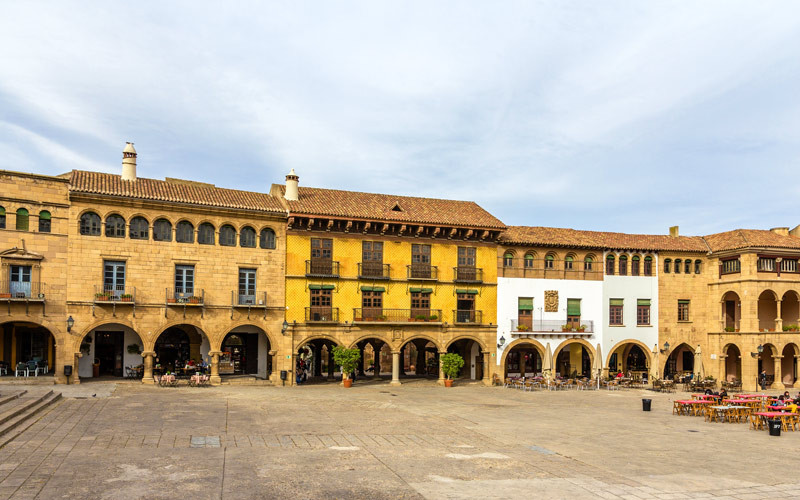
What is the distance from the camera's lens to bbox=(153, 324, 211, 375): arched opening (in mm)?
38875

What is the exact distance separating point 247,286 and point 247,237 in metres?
2.91

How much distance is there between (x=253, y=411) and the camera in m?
26.0

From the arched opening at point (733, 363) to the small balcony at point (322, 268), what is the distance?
30.2m

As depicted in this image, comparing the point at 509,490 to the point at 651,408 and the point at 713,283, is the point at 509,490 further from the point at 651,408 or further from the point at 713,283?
the point at 713,283

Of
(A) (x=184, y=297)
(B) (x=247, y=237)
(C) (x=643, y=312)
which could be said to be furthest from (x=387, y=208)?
(C) (x=643, y=312)

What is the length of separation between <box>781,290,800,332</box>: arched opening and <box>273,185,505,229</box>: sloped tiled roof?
2333cm

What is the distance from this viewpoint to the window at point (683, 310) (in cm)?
4700

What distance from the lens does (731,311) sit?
47.8 metres

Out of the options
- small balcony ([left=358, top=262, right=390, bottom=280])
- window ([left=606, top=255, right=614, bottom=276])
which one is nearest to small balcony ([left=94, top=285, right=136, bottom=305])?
small balcony ([left=358, top=262, right=390, bottom=280])

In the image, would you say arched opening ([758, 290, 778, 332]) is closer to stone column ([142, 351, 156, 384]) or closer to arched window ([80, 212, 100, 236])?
stone column ([142, 351, 156, 384])

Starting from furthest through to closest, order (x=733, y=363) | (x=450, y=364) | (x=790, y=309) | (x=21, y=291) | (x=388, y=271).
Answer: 1. (x=733, y=363)
2. (x=790, y=309)
3. (x=388, y=271)
4. (x=450, y=364)
5. (x=21, y=291)

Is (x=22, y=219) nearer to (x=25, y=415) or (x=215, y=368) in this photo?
(x=215, y=368)

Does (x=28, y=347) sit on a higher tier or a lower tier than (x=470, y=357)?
higher

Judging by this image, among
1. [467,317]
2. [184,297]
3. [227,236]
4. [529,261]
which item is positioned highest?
[227,236]
